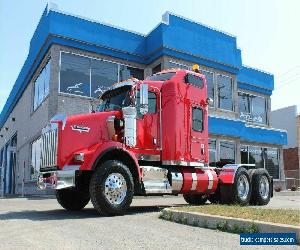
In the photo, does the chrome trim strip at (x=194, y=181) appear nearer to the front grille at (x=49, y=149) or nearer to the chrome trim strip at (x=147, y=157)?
the chrome trim strip at (x=147, y=157)

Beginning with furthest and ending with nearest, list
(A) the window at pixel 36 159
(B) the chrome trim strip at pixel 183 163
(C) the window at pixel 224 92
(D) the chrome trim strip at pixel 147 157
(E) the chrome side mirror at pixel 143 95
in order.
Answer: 1. (C) the window at pixel 224 92
2. (B) the chrome trim strip at pixel 183 163
3. (D) the chrome trim strip at pixel 147 157
4. (A) the window at pixel 36 159
5. (E) the chrome side mirror at pixel 143 95

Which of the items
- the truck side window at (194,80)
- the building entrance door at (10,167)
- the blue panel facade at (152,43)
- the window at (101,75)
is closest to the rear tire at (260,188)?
the truck side window at (194,80)

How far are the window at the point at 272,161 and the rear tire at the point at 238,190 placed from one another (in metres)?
19.6

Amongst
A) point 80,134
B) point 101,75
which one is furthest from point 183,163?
point 101,75

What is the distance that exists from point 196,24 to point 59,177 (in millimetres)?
18660

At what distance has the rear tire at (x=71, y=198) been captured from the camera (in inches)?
445

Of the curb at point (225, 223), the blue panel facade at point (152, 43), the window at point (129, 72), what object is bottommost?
the curb at point (225, 223)

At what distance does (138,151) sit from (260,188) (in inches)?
209

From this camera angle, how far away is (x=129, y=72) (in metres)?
24.7

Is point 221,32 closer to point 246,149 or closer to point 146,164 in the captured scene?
point 246,149

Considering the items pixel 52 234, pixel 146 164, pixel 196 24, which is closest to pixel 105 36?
pixel 196 24

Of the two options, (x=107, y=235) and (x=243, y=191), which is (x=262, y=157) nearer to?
(x=243, y=191)

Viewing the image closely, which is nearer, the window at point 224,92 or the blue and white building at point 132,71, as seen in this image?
the blue and white building at point 132,71

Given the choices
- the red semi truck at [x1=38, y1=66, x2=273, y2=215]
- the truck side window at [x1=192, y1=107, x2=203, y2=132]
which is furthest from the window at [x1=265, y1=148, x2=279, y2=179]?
the truck side window at [x1=192, y1=107, x2=203, y2=132]
